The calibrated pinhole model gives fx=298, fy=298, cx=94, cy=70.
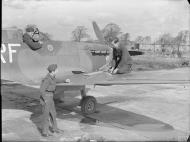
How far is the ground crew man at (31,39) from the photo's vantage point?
8336 mm

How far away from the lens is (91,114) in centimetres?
903

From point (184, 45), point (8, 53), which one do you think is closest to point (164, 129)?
point (8, 53)

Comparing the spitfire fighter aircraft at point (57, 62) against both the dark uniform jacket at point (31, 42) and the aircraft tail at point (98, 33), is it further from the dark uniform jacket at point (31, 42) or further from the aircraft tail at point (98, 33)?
the aircraft tail at point (98, 33)

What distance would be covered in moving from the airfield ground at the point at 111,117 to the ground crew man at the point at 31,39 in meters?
2.03

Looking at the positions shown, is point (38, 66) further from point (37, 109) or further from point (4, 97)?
point (4, 97)

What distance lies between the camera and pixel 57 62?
906 cm

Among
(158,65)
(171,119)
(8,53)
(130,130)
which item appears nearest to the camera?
(130,130)

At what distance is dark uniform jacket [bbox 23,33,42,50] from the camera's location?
329 inches

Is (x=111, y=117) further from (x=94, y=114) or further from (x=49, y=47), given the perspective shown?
(x=49, y=47)

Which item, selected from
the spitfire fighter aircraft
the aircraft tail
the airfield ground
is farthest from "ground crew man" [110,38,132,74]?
the airfield ground

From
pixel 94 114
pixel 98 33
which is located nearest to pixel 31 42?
pixel 94 114

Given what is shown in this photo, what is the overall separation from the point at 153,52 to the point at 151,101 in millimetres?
22966

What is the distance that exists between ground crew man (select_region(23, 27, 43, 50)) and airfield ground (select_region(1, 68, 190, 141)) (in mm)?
2035

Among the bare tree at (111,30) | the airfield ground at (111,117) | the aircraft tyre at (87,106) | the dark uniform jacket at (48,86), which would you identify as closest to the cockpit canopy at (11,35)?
the dark uniform jacket at (48,86)
